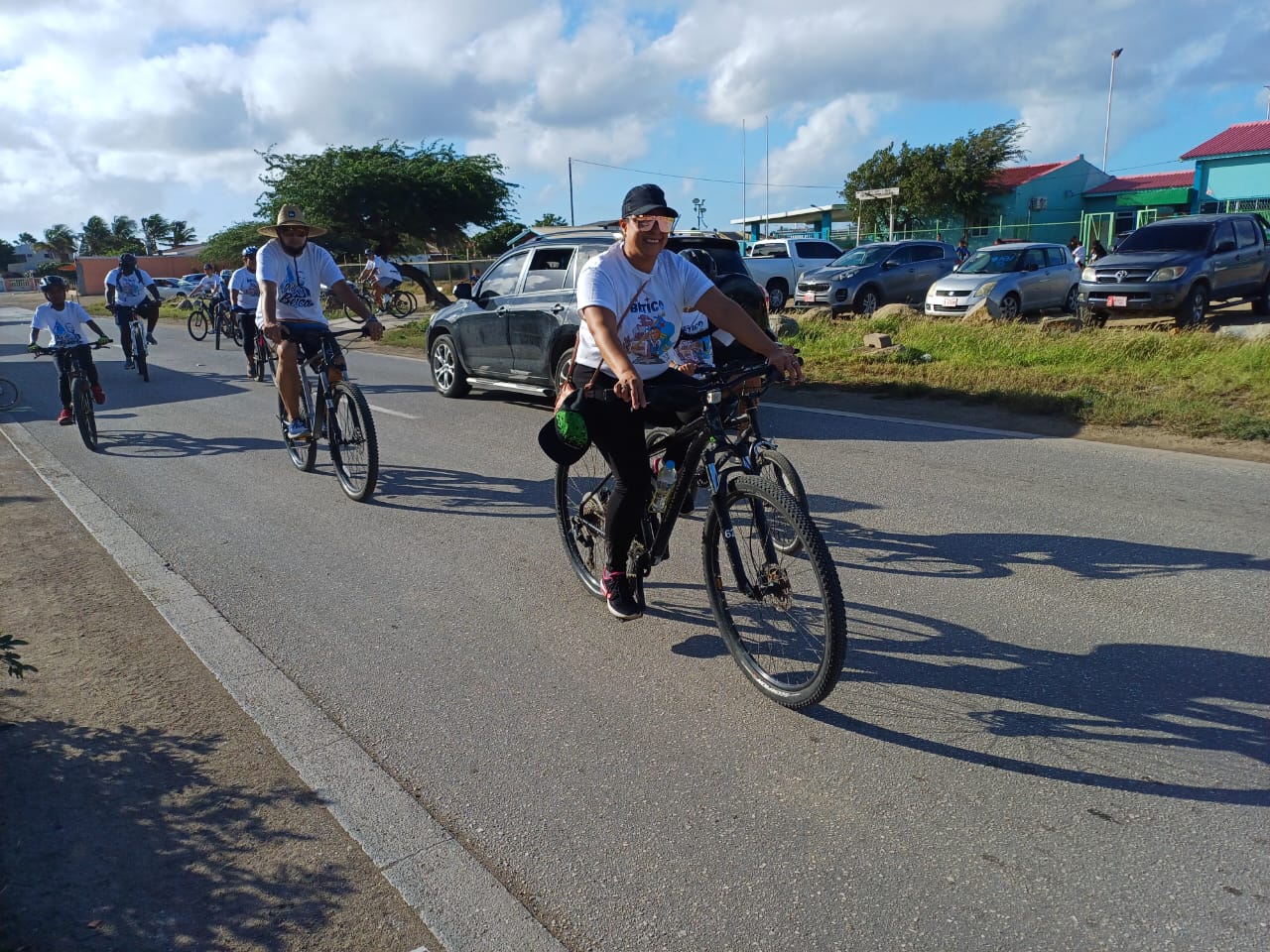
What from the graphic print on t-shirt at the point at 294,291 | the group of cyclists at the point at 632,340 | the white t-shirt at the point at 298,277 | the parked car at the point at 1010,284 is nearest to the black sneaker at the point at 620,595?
the group of cyclists at the point at 632,340

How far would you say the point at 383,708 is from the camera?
3924 mm

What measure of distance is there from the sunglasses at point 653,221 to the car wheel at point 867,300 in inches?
672

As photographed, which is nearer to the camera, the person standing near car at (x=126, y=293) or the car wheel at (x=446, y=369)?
the car wheel at (x=446, y=369)

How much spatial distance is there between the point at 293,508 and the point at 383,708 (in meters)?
3.51

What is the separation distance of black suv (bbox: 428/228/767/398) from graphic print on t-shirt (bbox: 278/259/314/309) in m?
2.84

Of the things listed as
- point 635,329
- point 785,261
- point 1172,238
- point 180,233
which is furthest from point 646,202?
point 180,233

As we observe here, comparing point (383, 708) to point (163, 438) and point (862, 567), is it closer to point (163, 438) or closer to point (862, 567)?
point (862, 567)

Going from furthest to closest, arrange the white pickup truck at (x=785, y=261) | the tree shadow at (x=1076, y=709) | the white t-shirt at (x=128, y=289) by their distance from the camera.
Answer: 1. the white pickup truck at (x=785, y=261)
2. the white t-shirt at (x=128, y=289)
3. the tree shadow at (x=1076, y=709)

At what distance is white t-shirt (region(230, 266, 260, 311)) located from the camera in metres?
14.4

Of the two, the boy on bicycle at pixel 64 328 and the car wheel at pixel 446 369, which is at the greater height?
the boy on bicycle at pixel 64 328

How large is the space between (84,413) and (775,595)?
8.42 meters

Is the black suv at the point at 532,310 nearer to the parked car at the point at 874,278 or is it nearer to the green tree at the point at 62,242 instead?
the parked car at the point at 874,278

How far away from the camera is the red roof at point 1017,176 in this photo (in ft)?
152

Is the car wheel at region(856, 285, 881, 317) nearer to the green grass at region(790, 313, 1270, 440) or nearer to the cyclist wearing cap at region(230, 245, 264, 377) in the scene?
the green grass at region(790, 313, 1270, 440)
